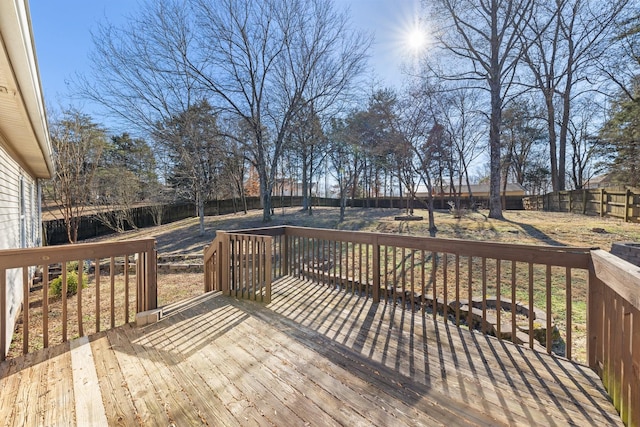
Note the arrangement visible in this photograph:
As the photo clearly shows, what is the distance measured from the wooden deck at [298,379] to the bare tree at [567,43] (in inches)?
533

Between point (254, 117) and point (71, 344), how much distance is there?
11998mm

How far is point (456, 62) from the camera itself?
39.2ft

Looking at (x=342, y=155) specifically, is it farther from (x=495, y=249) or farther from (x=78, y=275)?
(x=78, y=275)

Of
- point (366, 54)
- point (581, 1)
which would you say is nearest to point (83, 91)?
point (366, 54)

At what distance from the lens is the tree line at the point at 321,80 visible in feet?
32.2

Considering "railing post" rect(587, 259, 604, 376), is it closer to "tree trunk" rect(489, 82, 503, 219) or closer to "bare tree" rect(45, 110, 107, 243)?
"tree trunk" rect(489, 82, 503, 219)

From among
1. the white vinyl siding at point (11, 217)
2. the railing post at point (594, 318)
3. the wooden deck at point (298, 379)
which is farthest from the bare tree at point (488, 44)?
the white vinyl siding at point (11, 217)

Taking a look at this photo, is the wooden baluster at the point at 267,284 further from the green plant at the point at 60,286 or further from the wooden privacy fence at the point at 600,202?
the wooden privacy fence at the point at 600,202

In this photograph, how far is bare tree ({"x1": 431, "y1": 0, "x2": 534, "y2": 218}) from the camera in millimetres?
10789

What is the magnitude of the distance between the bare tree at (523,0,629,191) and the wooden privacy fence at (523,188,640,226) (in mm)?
3003

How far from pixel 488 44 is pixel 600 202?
26.9ft

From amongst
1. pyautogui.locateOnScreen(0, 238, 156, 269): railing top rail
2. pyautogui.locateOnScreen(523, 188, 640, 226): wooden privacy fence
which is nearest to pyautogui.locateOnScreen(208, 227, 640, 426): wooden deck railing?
pyautogui.locateOnScreen(0, 238, 156, 269): railing top rail

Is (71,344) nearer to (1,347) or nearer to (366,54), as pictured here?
(1,347)

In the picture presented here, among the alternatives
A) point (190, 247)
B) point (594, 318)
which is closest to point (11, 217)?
point (190, 247)
